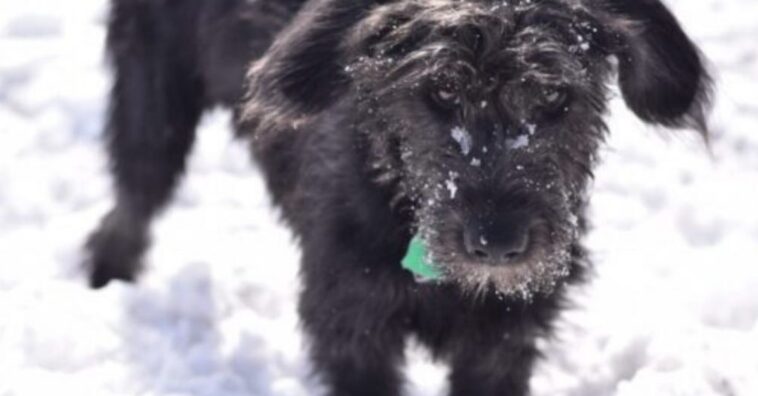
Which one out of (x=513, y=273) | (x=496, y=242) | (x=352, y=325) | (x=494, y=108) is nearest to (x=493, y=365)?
(x=352, y=325)

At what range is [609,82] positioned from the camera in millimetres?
3137

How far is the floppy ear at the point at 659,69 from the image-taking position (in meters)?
3.11

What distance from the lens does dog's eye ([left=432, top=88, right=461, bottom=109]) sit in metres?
2.88

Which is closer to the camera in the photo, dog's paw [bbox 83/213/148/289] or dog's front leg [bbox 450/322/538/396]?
dog's front leg [bbox 450/322/538/396]

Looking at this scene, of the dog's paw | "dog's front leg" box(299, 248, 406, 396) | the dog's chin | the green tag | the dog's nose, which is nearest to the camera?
the dog's nose

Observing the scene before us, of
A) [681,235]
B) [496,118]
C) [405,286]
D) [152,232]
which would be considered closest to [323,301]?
[405,286]

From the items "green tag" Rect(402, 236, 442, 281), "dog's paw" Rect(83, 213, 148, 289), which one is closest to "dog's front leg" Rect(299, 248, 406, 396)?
"green tag" Rect(402, 236, 442, 281)

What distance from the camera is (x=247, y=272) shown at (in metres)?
4.56

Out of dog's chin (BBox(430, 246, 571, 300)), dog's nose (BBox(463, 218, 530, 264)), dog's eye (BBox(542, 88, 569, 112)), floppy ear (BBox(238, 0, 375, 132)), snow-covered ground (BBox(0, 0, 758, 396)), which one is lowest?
snow-covered ground (BBox(0, 0, 758, 396))

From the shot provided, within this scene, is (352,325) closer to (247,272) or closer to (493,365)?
(493,365)

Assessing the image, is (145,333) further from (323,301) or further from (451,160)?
(451,160)

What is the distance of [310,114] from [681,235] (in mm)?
1975

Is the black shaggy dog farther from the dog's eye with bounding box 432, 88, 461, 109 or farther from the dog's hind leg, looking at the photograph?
the dog's hind leg

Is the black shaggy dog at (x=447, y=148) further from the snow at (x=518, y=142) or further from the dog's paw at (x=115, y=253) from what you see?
the dog's paw at (x=115, y=253)
